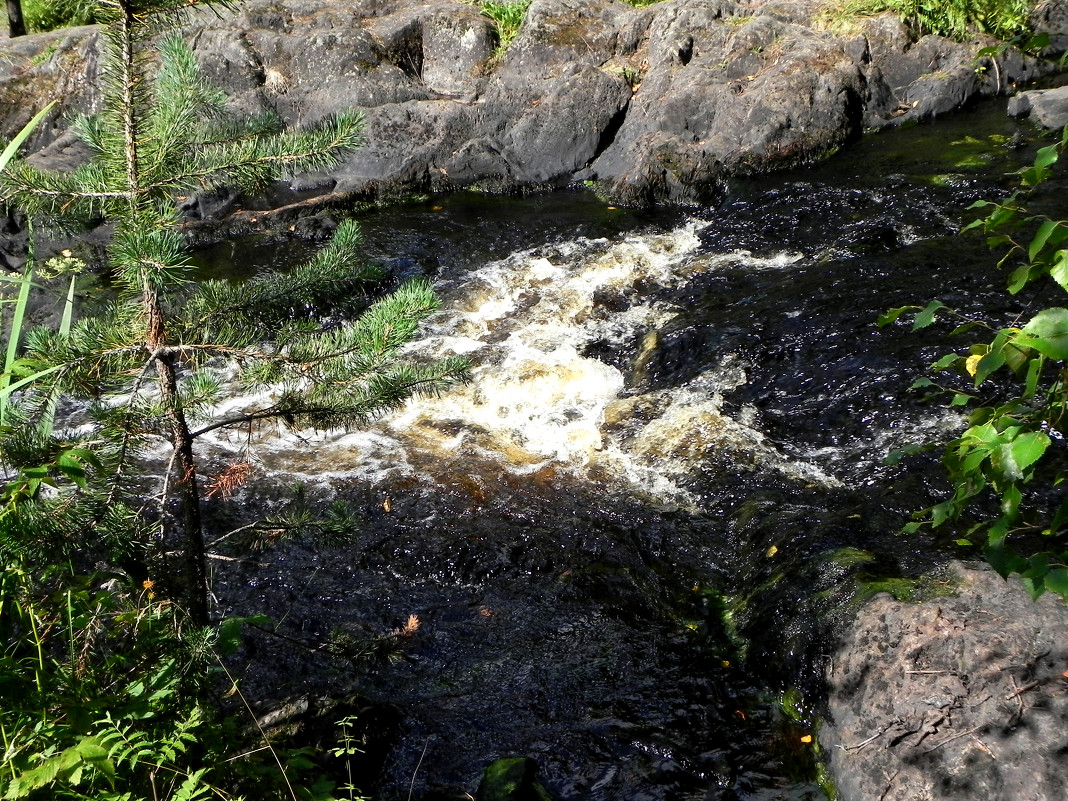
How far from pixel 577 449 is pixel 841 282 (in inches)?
129

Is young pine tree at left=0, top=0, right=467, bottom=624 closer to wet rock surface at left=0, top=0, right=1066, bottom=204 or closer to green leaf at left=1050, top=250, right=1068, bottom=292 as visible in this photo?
green leaf at left=1050, top=250, right=1068, bottom=292

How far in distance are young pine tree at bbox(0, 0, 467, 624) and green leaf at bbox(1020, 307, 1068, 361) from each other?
1.84 metres

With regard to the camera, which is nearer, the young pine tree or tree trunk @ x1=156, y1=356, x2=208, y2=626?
the young pine tree

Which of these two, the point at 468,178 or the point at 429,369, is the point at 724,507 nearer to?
the point at 429,369

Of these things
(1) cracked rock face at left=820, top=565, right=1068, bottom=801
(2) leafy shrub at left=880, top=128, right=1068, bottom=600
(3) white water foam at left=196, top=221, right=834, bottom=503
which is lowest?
(3) white water foam at left=196, top=221, right=834, bottom=503

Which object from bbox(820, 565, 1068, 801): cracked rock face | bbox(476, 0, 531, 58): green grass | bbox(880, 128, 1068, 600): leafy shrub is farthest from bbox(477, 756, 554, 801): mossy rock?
bbox(476, 0, 531, 58): green grass

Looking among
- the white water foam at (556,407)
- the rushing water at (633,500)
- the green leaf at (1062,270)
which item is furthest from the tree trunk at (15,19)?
the green leaf at (1062,270)

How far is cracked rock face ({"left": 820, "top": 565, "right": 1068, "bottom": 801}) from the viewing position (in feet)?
10.0

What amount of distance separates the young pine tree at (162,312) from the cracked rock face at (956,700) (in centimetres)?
215

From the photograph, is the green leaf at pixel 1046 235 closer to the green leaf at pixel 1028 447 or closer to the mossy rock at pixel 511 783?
the green leaf at pixel 1028 447

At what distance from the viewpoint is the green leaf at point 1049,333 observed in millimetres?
1559

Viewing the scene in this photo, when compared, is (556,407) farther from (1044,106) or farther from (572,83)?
(1044,106)

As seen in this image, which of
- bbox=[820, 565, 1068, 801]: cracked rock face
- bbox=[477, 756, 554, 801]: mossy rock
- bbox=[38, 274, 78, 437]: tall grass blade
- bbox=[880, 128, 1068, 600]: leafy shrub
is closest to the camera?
bbox=[880, 128, 1068, 600]: leafy shrub

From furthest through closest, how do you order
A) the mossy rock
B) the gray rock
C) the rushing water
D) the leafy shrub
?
the gray rock < the rushing water < the mossy rock < the leafy shrub
